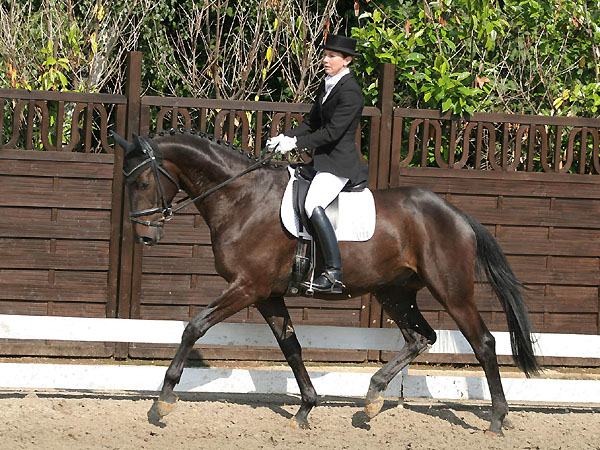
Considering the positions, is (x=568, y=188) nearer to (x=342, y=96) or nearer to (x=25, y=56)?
(x=342, y=96)

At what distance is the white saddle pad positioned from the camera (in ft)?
19.9

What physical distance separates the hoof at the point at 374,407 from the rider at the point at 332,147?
82cm

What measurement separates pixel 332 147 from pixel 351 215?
1.57 ft

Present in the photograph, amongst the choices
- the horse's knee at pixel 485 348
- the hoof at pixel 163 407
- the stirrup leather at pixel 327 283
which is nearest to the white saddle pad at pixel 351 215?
the stirrup leather at pixel 327 283

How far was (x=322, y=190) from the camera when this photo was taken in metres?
6.02

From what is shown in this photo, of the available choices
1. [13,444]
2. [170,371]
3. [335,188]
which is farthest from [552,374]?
[13,444]

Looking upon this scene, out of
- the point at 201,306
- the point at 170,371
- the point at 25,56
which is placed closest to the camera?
the point at 170,371

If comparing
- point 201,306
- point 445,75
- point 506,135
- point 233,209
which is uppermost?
point 445,75

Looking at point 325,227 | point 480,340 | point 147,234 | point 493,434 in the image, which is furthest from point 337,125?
point 493,434

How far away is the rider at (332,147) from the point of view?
596 cm

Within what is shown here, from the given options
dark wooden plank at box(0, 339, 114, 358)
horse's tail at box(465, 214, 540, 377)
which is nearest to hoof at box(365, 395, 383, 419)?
horse's tail at box(465, 214, 540, 377)

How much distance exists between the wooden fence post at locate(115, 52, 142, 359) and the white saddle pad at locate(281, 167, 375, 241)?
2025 millimetres

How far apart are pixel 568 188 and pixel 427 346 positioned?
8.03 ft

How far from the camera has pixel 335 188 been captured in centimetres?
607
